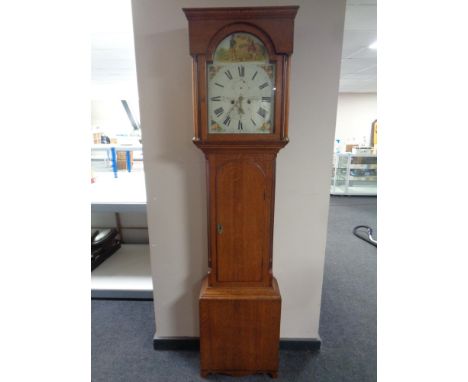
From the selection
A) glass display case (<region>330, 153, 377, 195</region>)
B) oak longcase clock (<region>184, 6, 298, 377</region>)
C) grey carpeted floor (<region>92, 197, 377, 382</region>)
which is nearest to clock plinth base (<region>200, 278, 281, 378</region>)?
oak longcase clock (<region>184, 6, 298, 377</region>)

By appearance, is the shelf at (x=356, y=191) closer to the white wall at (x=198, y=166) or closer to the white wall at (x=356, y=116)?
the white wall at (x=356, y=116)

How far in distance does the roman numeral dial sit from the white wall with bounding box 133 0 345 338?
0.83ft

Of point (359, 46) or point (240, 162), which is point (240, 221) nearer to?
point (240, 162)

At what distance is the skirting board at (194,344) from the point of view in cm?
158

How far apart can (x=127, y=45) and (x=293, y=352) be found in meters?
3.37

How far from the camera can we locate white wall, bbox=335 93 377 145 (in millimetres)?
6117

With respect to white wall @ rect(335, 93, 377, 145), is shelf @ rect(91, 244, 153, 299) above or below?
below

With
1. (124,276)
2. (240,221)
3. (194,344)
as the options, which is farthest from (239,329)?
(124,276)

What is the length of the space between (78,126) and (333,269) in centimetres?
261

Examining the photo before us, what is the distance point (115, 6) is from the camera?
181 cm

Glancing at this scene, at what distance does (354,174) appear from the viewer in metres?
5.56

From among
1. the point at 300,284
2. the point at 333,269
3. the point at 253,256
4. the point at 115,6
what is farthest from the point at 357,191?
the point at 115,6

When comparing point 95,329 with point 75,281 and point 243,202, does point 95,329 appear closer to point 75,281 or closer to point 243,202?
point 75,281

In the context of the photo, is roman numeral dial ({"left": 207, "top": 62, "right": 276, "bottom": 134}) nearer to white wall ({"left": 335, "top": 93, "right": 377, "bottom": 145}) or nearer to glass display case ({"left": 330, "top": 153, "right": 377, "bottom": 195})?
glass display case ({"left": 330, "top": 153, "right": 377, "bottom": 195})
